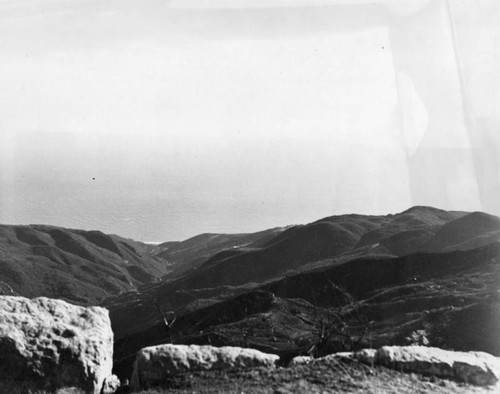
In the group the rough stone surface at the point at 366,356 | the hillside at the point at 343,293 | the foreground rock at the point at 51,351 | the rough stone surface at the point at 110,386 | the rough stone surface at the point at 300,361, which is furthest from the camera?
the hillside at the point at 343,293

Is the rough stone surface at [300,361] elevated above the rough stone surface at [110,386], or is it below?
above

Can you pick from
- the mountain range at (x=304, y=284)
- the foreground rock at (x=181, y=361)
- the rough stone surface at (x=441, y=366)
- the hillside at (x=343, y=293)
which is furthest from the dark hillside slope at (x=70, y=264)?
the rough stone surface at (x=441, y=366)

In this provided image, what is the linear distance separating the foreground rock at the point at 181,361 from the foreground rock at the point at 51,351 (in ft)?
2.75

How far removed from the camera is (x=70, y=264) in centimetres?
8888

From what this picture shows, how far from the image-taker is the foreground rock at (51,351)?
1081cm

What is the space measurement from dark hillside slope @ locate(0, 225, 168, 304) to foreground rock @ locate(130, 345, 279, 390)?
183ft

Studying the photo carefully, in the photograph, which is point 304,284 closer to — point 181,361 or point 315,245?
point 315,245

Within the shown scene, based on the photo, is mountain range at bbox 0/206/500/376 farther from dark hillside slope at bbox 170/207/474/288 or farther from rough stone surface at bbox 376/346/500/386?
rough stone surface at bbox 376/346/500/386

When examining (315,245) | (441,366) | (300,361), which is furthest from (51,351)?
(315,245)

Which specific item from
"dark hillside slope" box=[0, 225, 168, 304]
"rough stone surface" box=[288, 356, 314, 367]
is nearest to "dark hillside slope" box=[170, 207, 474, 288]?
"dark hillside slope" box=[0, 225, 168, 304]

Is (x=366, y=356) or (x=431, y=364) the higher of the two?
(x=366, y=356)

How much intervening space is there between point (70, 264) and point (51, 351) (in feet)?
262

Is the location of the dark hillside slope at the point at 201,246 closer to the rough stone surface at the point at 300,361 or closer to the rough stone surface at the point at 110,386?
the rough stone surface at the point at 110,386

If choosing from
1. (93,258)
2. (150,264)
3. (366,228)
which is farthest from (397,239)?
(150,264)
